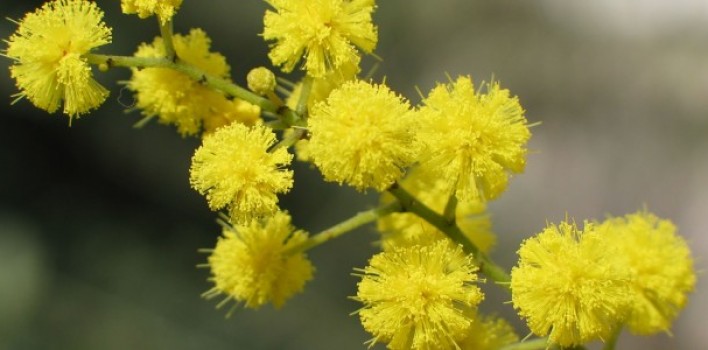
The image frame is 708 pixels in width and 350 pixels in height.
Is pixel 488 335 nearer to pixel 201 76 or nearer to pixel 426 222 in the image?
pixel 426 222

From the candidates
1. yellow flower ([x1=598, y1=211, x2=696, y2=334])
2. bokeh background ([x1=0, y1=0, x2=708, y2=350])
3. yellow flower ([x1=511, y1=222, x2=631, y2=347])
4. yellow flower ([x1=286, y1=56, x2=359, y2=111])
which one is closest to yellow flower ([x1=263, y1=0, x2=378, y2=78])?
yellow flower ([x1=286, y1=56, x2=359, y2=111])

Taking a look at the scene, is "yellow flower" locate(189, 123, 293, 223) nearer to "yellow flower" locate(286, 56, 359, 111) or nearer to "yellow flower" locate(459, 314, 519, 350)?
"yellow flower" locate(286, 56, 359, 111)

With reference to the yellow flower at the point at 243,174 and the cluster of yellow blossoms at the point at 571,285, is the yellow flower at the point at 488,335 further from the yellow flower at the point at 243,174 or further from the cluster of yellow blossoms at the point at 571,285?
the yellow flower at the point at 243,174

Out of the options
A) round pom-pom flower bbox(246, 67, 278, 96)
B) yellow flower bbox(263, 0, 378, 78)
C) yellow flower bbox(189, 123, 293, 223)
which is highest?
yellow flower bbox(263, 0, 378, 78)

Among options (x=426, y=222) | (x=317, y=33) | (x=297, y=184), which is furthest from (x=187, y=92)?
(x=297, y=184)

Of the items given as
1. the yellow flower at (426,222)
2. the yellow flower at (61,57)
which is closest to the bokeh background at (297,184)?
the yellow flower at (426,222)

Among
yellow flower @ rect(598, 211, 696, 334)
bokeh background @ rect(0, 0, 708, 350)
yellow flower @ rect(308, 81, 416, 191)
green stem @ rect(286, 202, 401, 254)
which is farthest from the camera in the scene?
bokeh background @ rect(0, 0, 708, 350)
